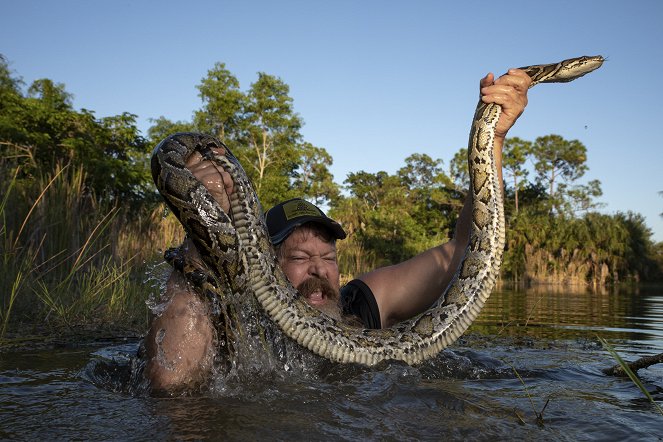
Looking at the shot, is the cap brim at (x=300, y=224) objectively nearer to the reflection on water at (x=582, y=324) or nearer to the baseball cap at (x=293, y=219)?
the baseball cap at (x=293, y=219)

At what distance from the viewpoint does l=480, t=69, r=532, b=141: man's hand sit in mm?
4535

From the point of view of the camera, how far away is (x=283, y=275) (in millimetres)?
3920

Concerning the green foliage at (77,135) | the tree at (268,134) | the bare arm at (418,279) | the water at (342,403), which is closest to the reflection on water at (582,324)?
the bare arm at (418,279)

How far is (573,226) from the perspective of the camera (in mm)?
33562

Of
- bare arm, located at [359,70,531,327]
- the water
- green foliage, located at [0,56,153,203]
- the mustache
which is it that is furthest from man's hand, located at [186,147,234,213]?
green foliage, located at [0,56,153,203]

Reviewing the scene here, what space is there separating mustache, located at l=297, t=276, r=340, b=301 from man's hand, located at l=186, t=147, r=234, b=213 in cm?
173

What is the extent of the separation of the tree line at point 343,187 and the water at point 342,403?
433 cm

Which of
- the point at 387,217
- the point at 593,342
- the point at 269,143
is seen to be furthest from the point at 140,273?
the point at 269,143

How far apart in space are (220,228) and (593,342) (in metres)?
5.36

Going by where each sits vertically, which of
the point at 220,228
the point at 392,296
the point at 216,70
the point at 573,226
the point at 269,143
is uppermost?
the point at 216,70

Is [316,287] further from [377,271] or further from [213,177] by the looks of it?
[213,177]

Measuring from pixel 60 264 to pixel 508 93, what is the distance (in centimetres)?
611

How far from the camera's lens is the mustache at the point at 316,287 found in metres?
5.09

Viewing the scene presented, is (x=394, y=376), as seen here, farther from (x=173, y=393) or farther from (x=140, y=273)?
(x=140, y=273)
